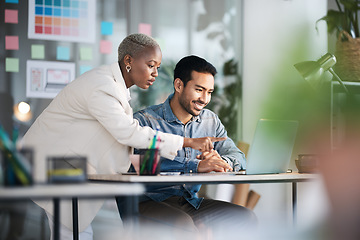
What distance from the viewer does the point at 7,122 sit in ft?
11.5

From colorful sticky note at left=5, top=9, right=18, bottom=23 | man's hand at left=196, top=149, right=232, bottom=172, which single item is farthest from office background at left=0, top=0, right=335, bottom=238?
man's hand at left=196, top=149, right=232, bottom=172

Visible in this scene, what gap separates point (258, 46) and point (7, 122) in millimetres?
2136

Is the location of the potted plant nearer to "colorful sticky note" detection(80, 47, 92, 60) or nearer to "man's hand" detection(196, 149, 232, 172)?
"colorful sticky note" detection(80, 47, 92, 60)

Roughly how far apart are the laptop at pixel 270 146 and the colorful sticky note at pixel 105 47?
2046 mm

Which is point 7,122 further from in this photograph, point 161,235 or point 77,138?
point 161,235

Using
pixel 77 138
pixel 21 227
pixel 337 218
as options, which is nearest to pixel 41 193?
pixel 337 218

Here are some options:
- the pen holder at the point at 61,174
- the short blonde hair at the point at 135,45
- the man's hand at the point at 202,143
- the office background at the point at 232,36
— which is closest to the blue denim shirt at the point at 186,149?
the man's hand at the point at 202,143

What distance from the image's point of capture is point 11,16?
3.52 m

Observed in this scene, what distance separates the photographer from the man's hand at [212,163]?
7.09 feet

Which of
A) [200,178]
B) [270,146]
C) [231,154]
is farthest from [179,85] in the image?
[200,178]

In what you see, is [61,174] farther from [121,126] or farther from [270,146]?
[270,146]

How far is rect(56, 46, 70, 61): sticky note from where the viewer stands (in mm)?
3650

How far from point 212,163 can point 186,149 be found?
0.34 m

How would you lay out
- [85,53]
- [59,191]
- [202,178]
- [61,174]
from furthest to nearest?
1. [85,53]
2. [202,178]
3. [61,174]
4. [59,191]
